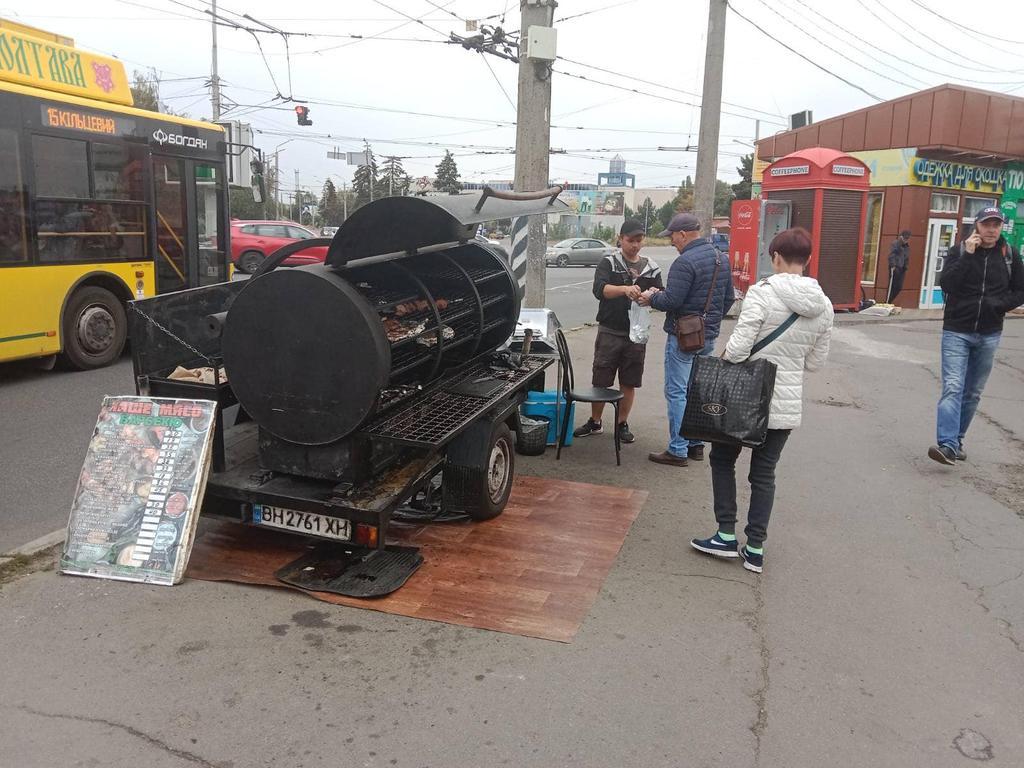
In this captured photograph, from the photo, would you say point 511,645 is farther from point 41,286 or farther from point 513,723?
point 41,286

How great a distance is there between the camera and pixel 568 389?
6.77 meters

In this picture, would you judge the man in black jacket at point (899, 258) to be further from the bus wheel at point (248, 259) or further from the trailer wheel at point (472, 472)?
the bus wheel at point (248, 259)

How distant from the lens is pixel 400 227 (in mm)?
4723

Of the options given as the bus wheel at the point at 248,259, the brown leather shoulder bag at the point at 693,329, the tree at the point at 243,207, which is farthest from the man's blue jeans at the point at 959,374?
the tree at the point at 243,207

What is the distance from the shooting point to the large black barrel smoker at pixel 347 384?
4.29 metres

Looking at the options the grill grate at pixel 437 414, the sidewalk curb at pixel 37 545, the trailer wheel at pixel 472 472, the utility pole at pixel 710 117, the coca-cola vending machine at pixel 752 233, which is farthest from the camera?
the coca-cola vending machine at pixel 752 233

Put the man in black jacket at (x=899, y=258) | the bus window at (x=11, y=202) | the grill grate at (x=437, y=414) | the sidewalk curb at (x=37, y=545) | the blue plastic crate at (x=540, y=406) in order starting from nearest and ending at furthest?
1. the grill grate at (x=437, y=414)
2. the sidewalk curb at (x=37, y=545)
3. the blue plastic crate at (x=540, y=406)
4. the bus window at (x=11, y=202)
5. the man in black jacket at (x=899, y=258)

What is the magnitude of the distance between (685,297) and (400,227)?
2510mm

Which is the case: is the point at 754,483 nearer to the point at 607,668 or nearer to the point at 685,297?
the point at 607,668

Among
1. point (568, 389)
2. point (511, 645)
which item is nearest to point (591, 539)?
point (511, 645)

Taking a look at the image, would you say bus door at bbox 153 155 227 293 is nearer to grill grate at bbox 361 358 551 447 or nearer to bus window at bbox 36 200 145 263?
bus window at bbox 36 200 145 263

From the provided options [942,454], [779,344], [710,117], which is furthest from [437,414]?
[710,117]

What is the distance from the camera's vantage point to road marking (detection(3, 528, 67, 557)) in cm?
471

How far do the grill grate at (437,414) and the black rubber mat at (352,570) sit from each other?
2.44 ft
